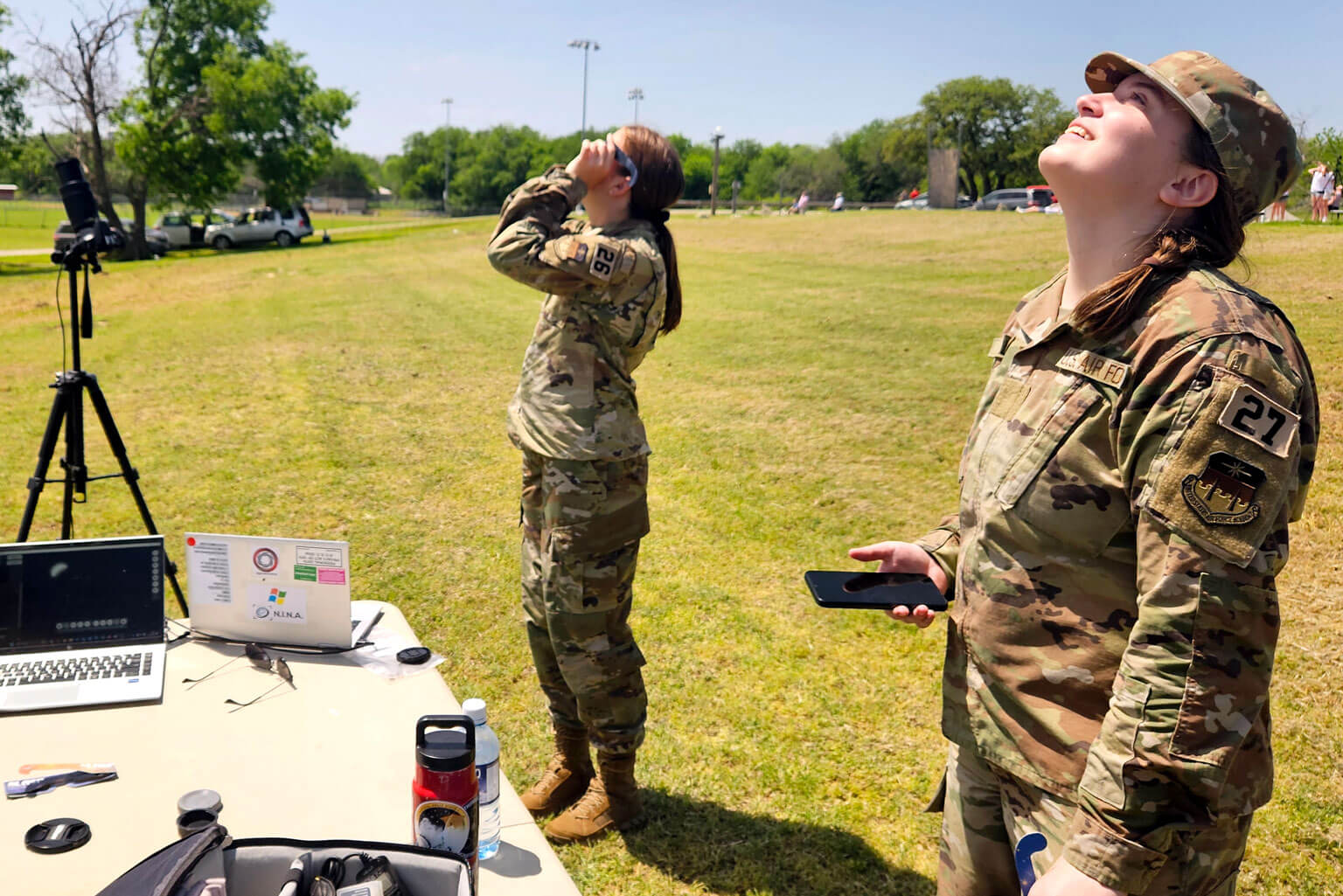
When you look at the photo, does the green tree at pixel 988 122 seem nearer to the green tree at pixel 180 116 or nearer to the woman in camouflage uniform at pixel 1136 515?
the green tree at pixel 180 116

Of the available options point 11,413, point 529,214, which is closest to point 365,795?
point 529,214

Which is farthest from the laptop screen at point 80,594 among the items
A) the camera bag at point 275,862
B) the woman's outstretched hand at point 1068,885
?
the woman's outstretched hand at point 1068,885

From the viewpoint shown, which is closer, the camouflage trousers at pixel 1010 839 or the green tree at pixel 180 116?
the camouflage trousers at pixel 1010 839

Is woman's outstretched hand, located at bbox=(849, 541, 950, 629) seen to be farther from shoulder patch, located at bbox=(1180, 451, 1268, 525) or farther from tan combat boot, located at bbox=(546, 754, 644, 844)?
tan combat boot, located at bbox=(546, 754, 644, 844)

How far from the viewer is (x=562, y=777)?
3.20 meters

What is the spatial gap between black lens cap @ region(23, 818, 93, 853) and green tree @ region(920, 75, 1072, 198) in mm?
70884

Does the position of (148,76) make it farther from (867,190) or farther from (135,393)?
(867,190)

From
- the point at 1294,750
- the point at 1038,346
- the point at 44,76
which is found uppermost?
the point at 44,76

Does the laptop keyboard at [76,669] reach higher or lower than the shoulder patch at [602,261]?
lower

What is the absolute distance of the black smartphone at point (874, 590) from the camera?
5.91 feet

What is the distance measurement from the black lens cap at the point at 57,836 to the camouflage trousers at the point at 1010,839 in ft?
5.44

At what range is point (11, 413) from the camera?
8.62m

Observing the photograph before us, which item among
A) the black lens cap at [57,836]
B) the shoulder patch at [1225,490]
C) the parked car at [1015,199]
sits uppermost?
the parked car at [1015,199]

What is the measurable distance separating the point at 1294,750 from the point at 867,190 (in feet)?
266
